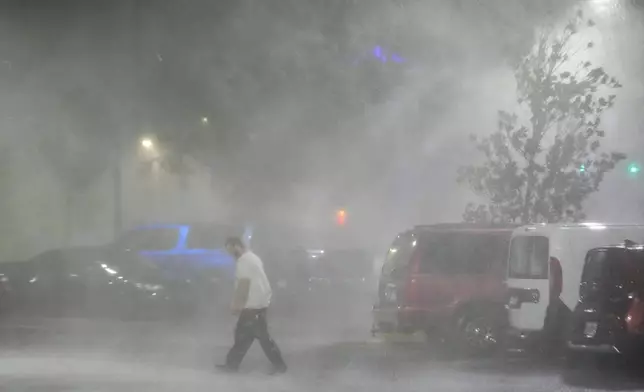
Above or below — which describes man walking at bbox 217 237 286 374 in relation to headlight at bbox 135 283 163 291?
above

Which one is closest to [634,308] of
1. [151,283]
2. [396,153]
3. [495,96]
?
[495,96]

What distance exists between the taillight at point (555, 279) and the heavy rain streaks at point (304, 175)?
1.96ft

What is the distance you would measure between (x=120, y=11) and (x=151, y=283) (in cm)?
551

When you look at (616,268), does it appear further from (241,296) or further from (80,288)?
(80,288)

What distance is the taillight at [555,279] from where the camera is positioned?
26.8 ft

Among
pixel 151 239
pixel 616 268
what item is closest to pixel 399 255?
pixel 616 268

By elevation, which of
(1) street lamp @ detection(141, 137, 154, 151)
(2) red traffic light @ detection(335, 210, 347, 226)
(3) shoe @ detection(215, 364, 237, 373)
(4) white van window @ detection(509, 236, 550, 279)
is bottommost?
(3) shoe @ detection(215, 364, 237, 373)

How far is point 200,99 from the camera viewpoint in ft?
53.1

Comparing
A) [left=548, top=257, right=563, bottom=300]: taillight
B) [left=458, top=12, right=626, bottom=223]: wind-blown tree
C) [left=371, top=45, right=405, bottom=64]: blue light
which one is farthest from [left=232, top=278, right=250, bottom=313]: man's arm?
[left=371, top=45, right=405, bottom=64]: blue light

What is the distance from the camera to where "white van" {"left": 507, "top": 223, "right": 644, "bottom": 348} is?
8195 mm

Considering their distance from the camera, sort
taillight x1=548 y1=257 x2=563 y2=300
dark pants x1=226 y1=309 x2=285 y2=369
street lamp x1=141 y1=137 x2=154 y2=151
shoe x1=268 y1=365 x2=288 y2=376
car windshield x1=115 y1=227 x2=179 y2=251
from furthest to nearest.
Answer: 1. street lamp x1=141 y1=137 x2=154 y2=151
2. car windshield x1=115 y1=227 x2=179 y2=251
3. taillight x1=548 y1=257 x2=563 y2=300
4. shoe x1=268 y1=365 x2=288 y2=376
5. dark pants x1=226 y1=309 x2=285 y2=369

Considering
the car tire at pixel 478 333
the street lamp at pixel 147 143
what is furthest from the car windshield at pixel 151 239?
the car tire at pixel 478 333

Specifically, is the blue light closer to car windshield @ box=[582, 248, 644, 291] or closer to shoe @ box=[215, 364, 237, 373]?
car windshield @ box=[582, 248, 644, 291]

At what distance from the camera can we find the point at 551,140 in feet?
39.9
